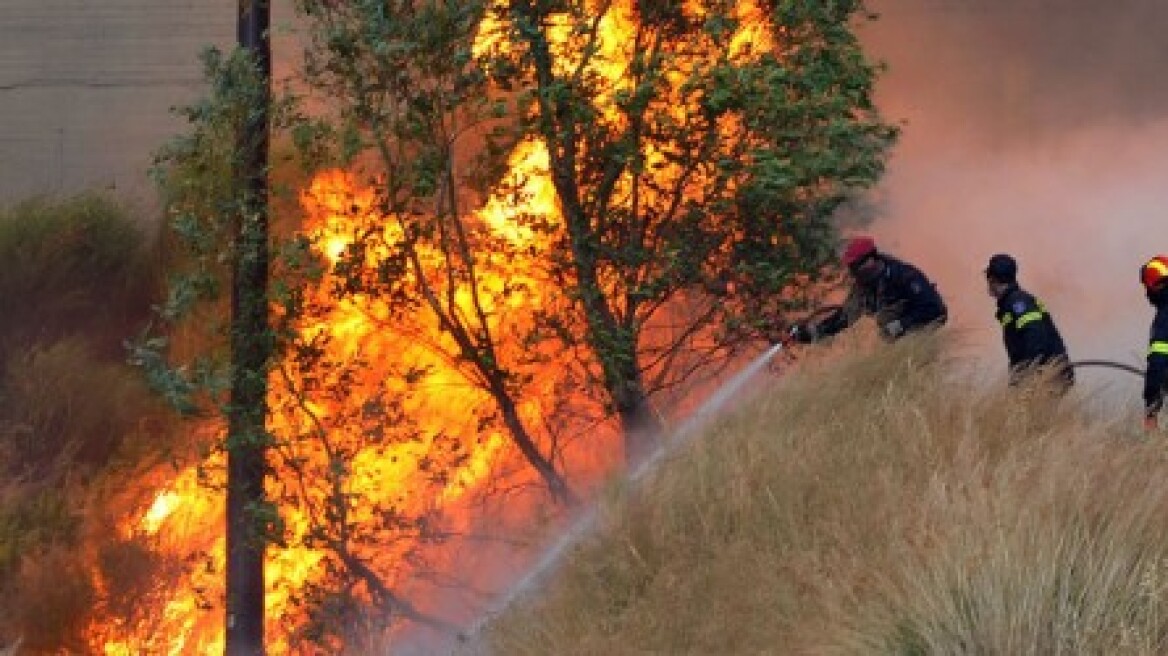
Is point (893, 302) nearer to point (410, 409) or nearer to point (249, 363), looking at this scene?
point (410, 409)

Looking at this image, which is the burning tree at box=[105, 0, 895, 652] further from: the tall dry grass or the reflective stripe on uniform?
the tall dry grass

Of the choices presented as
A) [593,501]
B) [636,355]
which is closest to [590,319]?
[636,355]

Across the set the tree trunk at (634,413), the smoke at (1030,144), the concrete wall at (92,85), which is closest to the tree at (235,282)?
the tree trunk at (634,413)

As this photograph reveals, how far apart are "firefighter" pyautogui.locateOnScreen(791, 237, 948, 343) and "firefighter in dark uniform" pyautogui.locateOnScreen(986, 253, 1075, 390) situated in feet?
1.21

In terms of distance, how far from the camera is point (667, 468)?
6.55m

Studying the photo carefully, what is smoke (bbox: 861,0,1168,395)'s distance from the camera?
12219 mm

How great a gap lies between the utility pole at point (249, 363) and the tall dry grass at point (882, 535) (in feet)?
9.64

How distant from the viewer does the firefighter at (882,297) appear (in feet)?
25.8

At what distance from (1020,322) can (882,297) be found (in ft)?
2.57

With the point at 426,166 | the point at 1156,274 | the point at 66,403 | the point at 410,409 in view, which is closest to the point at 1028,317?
the point at 1156,274

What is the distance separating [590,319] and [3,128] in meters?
8.62

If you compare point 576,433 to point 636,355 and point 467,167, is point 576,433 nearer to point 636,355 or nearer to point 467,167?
point 636,355

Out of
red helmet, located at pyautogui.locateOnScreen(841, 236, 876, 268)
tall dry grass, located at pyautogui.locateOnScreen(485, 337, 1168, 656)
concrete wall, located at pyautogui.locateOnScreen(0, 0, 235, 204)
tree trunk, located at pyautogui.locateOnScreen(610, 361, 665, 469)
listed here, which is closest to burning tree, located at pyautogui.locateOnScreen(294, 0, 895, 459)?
tree trunk, located at pyautogui.locateOnScreen(610, 361, 665, 469)

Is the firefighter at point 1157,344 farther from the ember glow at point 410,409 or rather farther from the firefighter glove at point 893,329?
the ember glow at point 410,409
